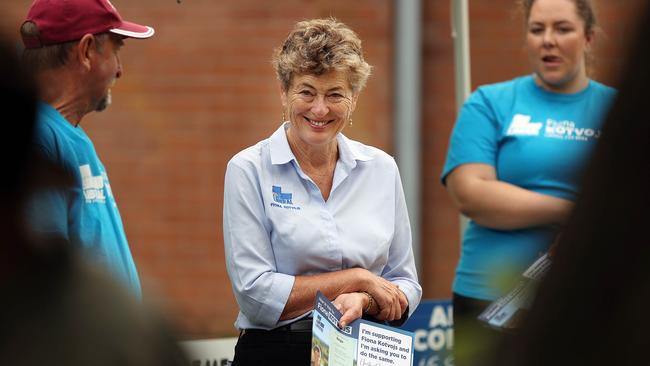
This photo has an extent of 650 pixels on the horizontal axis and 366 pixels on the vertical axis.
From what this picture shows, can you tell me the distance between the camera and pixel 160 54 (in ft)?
19.4

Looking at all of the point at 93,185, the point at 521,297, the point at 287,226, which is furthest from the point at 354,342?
the point at 521,297

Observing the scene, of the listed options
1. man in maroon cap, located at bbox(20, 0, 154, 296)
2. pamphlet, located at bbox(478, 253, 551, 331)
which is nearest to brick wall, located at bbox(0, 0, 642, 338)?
man in maroon cap, located at bbox(20, 0, 154, 296)

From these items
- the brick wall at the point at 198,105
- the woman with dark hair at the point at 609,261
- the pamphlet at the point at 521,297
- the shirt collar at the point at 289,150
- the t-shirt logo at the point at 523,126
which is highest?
the woman with dark hair at the point at 609,261

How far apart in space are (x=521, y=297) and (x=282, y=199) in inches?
87.8

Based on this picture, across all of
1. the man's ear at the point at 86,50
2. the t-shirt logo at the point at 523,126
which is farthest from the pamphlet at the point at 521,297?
the t-shirt logo at the point at 523,126

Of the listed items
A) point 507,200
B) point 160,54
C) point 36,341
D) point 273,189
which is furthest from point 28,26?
point 160,54

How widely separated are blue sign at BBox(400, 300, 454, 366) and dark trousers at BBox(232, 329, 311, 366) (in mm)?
1664

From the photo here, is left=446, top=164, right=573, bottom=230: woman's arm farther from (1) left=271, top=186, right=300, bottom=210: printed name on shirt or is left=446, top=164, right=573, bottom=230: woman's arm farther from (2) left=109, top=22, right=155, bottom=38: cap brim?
(2) left=109, top=22, right=155, bottom=38: cap brim

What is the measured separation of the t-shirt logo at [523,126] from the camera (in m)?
3.37

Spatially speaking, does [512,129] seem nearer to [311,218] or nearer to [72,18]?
[311,218]

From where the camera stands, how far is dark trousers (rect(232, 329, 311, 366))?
2.57 metres

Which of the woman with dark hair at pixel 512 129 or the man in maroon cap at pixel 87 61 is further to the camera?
the woman with dark hair at pixel 512 129

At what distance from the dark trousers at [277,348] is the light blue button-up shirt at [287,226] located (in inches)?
1.3

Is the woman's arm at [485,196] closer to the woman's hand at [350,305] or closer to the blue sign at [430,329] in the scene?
the woman's hand at [350,305]
